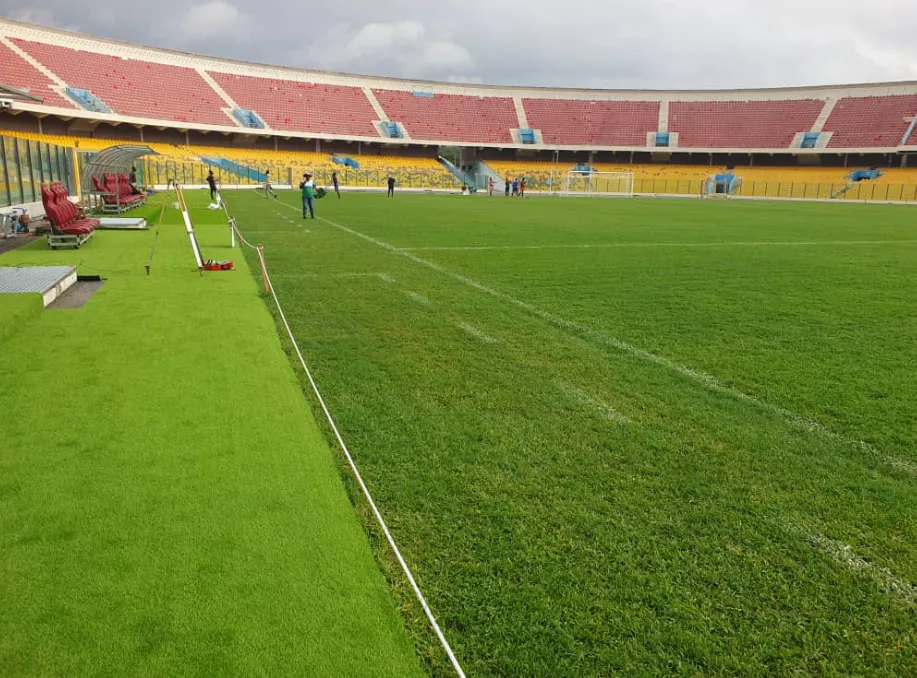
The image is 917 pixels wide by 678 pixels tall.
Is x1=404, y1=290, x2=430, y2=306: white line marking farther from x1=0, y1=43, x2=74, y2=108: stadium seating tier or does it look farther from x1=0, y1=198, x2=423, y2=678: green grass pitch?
x1=0, y1=43, x2=74, y2=108: stadium seating tier

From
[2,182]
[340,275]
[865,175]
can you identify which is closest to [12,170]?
[2,182]

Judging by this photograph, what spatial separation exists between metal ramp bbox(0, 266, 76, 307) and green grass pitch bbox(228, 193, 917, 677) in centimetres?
287

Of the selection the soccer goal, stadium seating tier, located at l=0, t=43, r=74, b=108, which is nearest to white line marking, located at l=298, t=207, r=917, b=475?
stadium seating tier, located at l=0, t=43, r=74, b=108

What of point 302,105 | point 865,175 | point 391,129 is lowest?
point 865,175

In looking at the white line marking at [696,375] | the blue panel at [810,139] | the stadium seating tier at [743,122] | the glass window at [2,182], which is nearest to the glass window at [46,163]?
the glass window at [2,182]

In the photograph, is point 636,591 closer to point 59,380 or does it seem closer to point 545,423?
point 545,423

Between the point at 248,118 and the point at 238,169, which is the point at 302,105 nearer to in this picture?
the point at 248,118

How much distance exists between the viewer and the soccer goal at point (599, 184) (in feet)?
186

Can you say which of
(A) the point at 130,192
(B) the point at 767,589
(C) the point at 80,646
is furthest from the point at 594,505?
(A) the point at 130,192

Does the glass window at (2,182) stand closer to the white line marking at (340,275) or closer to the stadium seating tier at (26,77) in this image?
the white line marking at (340,275)

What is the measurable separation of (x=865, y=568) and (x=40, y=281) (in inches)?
362

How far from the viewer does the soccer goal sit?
5656cm

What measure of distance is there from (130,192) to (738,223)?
75.0ft

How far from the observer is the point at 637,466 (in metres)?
3.87
